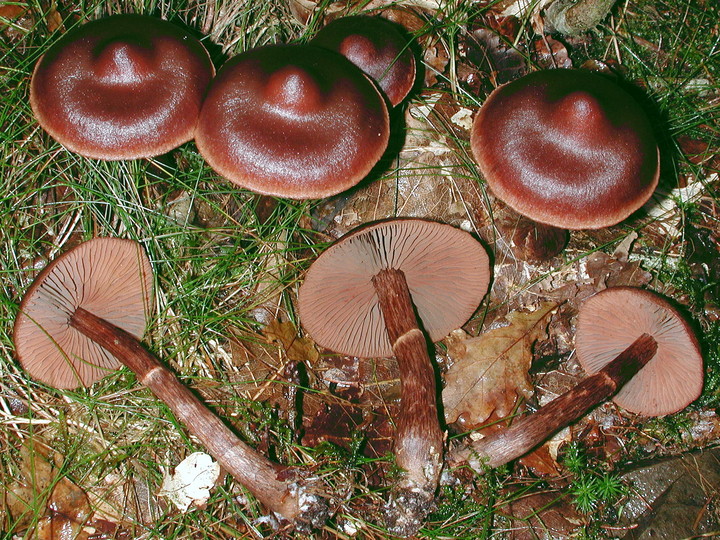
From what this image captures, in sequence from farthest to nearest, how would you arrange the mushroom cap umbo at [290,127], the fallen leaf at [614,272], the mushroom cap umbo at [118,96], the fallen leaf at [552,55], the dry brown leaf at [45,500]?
the fallen leaf at [552,55] → the fallen leaf at [614,272] → the dry brown leaf at [45,500] → the mushroom cap umbo at [118,96] → the mushroom cap umbo at [290,127]

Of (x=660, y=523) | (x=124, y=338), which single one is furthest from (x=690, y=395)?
(x=124, y=338)

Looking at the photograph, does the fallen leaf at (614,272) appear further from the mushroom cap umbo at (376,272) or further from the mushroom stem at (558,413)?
the mushroom cap umbo at (376,272)

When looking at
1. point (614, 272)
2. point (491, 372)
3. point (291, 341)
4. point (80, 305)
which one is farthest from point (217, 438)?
point (614, 272)

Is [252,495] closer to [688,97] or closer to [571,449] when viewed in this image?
[571,449]

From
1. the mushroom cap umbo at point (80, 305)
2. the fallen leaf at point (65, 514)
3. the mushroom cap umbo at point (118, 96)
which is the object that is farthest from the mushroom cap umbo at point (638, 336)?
the fallen leaf at point (65, 514)

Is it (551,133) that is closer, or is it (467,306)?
(551,133)

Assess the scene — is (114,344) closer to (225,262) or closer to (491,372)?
(225,262)
